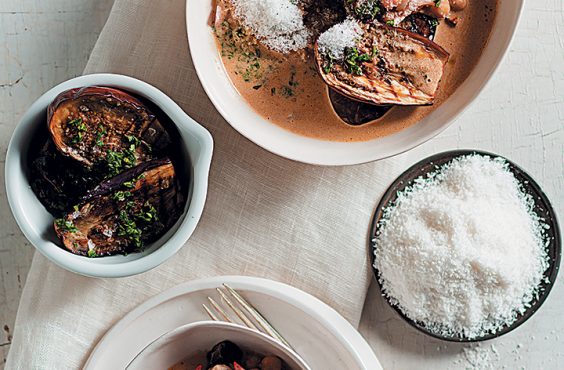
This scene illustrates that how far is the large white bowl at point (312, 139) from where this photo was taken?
1.38 metres

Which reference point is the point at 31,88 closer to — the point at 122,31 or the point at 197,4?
the point at 122,31

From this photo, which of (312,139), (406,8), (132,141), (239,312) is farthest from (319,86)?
(239,312)

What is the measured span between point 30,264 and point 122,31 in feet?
1.90

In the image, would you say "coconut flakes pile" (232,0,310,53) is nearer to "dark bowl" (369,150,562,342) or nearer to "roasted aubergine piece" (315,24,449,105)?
"roasted aubergine piece" (315,24,449,105)

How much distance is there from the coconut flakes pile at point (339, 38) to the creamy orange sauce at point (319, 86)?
0.09 metres

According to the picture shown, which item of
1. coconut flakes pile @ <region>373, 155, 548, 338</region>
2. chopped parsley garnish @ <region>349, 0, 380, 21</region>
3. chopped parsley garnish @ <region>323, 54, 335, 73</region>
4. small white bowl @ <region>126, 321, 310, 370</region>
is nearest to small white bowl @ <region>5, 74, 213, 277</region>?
small white bowl @ <region>126, 321, 310, 370</region>

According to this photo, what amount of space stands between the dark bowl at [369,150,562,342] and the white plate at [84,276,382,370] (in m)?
0.16

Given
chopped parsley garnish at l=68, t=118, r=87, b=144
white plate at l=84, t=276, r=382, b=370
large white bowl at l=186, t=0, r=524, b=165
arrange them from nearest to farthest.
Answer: chopped parsley garnish at l=68, t=118, r=87, b=144 → large white bowl at l=186, t=0, r=524, b=165 → white plate at l=84, t=276, r=382, b=370

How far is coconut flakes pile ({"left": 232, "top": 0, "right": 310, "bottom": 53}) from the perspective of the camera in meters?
1.35

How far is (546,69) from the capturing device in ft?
5.32

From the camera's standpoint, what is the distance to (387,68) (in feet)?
4.52

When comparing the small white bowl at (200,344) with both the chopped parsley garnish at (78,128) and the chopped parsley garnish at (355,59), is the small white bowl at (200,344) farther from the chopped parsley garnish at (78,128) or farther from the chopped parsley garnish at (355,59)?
the chopped parsley garnish at (355,59)

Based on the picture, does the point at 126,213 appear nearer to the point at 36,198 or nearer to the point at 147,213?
the point at 147,213

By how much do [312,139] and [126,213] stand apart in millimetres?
389
